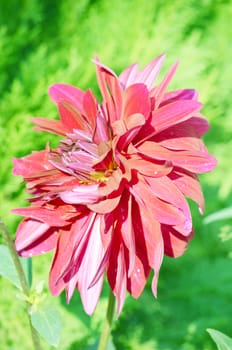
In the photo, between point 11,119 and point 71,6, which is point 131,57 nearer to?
point 71,6

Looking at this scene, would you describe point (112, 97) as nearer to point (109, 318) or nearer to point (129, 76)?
point (129, 76)

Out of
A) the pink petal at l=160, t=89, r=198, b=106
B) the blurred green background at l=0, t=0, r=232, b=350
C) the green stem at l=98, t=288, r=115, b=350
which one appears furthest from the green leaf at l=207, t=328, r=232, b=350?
the blurred green background at l=0, t=0, r=232, b=350

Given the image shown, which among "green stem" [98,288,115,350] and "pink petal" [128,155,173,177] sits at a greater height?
"pink petal" [128,155,173,177]

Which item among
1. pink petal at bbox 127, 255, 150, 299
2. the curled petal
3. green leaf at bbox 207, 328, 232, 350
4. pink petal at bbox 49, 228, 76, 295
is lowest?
green leaf at bbox 207, 328, 232, 350

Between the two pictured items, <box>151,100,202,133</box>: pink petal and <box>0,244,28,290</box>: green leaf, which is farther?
<box>0,244,28,290</box>: green leaf

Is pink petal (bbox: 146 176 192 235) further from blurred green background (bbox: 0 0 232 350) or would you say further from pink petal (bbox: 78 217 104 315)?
blurred green background (bbox: 0 0 232 350)

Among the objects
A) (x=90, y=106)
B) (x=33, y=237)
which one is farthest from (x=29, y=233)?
(x=90, y=106)
